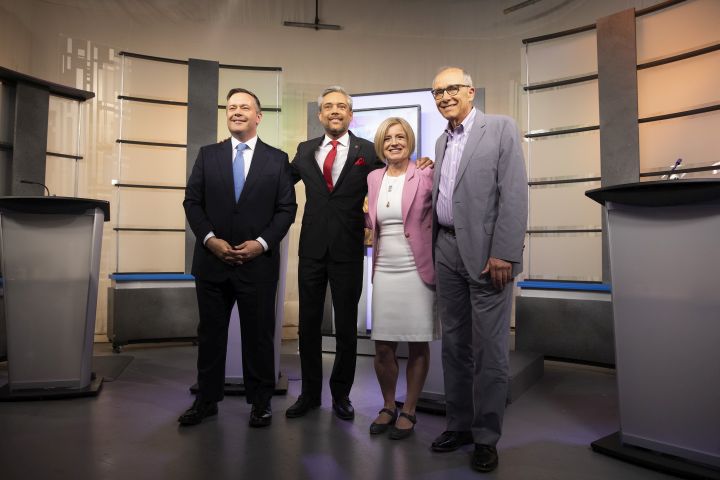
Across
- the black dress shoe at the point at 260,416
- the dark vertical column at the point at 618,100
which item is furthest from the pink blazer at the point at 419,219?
the dark vertical column at the point at 618,100

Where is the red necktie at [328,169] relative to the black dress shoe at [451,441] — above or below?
above

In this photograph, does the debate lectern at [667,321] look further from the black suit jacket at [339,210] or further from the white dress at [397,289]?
the black suit jacket at [339,210]

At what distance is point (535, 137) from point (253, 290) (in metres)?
3.27

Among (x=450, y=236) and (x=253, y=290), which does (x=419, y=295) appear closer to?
(x=450, y=236)

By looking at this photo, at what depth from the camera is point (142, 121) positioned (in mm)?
4895

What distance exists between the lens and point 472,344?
2055mm

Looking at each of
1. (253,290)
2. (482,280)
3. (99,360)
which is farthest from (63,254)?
(482,280)

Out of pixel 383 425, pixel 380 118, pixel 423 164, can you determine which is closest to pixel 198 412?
pixel 383 425

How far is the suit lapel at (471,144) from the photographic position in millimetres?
1987

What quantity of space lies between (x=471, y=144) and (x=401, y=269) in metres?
0.60

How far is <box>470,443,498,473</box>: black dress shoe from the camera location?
1.82 meters

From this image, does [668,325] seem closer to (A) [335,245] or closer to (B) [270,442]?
(A) [335,245]

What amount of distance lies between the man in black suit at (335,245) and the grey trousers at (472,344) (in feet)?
1.62

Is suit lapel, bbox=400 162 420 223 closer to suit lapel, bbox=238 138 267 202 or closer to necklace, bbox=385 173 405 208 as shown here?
necklace, bbox=385 173 405 208
